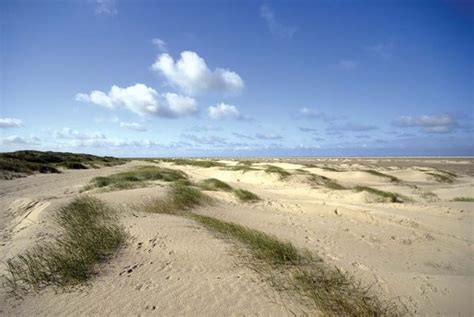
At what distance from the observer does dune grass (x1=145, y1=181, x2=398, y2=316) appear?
3.90 metres

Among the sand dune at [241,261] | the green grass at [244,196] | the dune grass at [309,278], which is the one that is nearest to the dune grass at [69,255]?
the sand dune at [241,261]

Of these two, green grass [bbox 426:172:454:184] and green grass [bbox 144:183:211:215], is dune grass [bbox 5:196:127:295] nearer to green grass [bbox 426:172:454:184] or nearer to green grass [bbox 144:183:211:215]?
green grass [bbox 144:183:211:215]

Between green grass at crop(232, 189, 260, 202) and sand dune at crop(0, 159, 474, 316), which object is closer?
sand dune at crop(0, 159, 474, 316)

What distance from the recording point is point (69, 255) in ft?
17.5

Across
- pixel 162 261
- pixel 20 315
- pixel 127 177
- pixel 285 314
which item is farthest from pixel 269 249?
pixel 127 177

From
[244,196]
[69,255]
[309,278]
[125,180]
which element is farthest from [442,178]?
[69,255]

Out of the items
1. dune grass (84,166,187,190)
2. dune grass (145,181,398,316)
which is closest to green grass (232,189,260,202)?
dune grass (84,166,187,190)

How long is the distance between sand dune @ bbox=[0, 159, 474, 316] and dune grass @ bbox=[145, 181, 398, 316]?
21 centimetres

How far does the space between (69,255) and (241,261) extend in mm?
3142

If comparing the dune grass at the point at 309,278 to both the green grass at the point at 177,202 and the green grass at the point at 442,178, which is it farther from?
the green grass at the point at 442,178

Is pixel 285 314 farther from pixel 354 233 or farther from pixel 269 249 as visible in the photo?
pixel 354 233

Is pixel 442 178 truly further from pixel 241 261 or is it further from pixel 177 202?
pixel 241 261

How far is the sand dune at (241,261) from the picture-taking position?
13.8 feet

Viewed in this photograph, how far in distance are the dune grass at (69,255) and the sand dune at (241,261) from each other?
0.80 ft
